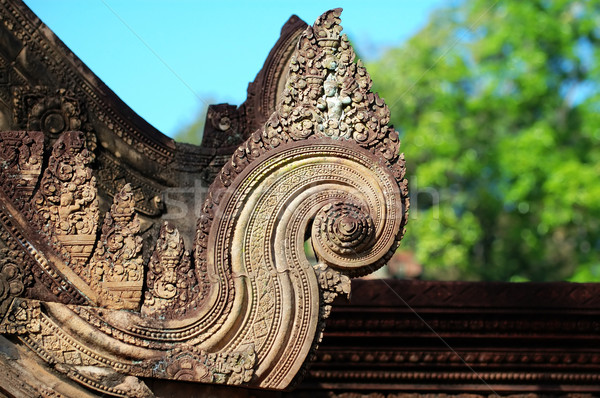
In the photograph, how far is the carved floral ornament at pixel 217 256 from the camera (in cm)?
404

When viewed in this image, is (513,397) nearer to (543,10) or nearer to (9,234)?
(9,234)

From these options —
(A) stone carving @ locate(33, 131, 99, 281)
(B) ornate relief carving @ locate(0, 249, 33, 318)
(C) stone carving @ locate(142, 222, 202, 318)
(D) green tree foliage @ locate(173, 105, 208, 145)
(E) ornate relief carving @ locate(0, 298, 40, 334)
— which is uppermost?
(D) green tree foliage @ locate(173, 105, 208, 145)

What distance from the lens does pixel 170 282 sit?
13.7 ft

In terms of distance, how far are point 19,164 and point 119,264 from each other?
2.17 ft

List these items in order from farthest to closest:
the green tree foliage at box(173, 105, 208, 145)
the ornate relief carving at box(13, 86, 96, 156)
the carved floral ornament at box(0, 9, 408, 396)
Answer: the green tree foliage at box(173, 105, 208, 145), the ornate relief carving at box(13, 86, 96, 156), the carved floral ornament at box(0, 9, 408, 396)

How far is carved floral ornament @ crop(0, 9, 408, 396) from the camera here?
13.3 feet

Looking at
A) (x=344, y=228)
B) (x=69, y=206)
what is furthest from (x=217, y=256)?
(x=69, y=206)

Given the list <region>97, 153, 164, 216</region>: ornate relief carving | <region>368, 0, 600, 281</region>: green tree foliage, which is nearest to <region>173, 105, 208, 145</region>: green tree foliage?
<region>368, 0, 600, 281</region>: green tree foliage

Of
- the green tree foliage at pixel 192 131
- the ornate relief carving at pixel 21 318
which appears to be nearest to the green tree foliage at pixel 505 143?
the green tree foliage at pixel 192 131

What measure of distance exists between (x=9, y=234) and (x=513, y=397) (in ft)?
11.2

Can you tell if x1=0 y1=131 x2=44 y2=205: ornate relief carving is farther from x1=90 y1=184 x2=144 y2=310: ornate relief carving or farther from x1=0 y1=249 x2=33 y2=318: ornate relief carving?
x1=90 y1=184 x2=144 y2=310: ornate relief carving

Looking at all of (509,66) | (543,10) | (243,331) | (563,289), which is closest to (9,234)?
(243,331)

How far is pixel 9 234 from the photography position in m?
4.08

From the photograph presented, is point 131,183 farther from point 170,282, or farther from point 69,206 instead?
point 170,282
